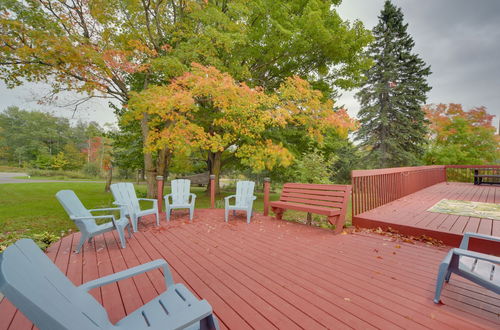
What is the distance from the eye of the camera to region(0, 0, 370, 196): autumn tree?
5.95m

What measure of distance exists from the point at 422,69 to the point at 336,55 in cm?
1233

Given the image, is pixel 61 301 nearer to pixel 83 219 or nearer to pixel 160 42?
pixel 83 219

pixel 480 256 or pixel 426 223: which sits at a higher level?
pixel 480 256

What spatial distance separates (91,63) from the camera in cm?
636

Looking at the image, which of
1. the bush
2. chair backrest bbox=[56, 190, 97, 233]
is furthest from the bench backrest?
the bush

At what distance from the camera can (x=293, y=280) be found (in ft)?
7.64

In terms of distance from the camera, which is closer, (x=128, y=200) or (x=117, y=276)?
(x=117, y=276)

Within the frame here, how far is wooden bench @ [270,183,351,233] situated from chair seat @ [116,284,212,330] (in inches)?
114

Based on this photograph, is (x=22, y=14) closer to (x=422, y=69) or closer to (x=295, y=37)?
(x=295, y=37)

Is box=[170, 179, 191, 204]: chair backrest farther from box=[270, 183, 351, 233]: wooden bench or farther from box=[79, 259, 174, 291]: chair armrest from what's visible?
box=[79, 259, 174, 291]: chair armrest

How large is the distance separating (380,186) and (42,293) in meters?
5.62

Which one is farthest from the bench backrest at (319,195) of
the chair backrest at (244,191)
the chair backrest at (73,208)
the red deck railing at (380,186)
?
the chair backrest at (73,208)

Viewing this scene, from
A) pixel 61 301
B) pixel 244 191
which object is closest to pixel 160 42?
pixel 244 191

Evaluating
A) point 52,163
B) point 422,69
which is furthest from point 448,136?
point 52,163
